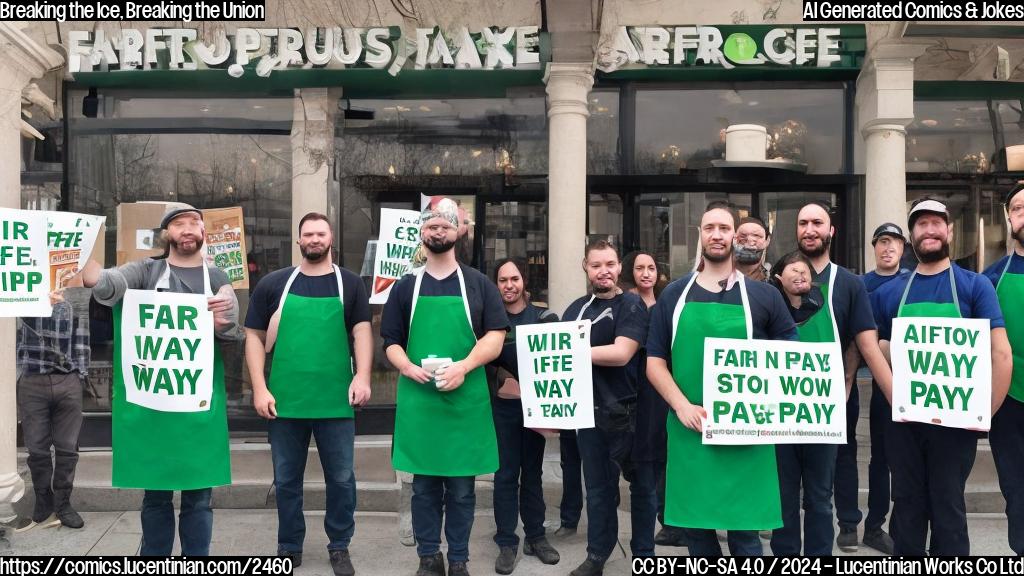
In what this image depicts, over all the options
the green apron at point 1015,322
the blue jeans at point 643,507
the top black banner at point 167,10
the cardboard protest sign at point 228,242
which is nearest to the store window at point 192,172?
the cardboard protest sign at point 228,242

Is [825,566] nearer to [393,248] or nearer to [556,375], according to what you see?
[556,375]

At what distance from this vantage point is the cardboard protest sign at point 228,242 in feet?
26.2

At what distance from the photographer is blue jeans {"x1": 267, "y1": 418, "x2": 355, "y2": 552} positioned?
16.4 feet

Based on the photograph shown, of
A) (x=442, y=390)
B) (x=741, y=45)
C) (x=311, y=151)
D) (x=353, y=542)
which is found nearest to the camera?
(x=442, y=390)

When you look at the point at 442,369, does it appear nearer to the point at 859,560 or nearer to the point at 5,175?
the point at 859,560

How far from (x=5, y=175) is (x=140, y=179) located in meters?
2.43

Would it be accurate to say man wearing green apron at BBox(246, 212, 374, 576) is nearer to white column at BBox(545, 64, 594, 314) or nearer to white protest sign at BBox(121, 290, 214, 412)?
white protest sign at BBox(121, 290, 214, 412)

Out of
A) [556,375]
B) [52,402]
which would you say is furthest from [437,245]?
[52,402]

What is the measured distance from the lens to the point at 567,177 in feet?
24.3

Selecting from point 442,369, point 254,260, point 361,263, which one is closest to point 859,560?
point 442,369

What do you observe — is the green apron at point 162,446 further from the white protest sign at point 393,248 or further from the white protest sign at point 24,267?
the white protest sign at point 393,248

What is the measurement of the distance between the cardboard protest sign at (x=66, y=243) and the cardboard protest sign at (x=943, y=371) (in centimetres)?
407

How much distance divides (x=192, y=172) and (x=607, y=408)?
513 centimetres

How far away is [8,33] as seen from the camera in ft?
18.5
